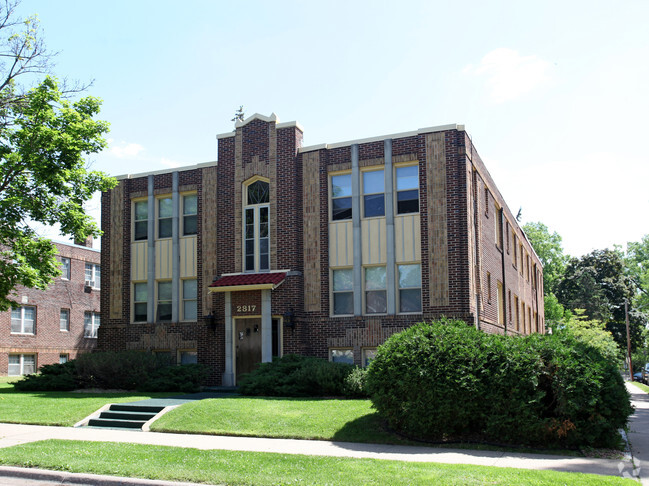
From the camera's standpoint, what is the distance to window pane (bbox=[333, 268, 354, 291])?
A: 20.2 m

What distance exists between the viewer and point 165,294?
23.2 meters

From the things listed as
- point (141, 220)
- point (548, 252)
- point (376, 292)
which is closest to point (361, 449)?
point (376, 292)

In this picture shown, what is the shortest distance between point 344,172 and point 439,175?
3184 mm

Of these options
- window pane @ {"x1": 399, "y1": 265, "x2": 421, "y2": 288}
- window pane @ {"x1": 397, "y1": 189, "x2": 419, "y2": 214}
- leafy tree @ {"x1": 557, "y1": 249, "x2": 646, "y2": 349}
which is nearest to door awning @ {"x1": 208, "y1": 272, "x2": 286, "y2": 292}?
window pane @ {"x1": 399, "y1": 265, "x2": 421, "y2": 288}

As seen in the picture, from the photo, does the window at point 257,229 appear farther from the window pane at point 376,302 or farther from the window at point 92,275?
the window at point 92,275

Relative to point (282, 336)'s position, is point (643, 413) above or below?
below

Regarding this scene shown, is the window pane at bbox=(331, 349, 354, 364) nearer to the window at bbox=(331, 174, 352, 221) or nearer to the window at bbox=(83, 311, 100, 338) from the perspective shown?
the window at bbox=(331, 174, 352, 221)

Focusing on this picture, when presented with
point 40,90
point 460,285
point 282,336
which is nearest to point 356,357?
point 282,336

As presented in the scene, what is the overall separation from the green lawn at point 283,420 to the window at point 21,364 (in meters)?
24.1

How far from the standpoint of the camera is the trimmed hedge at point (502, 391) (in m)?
10.3

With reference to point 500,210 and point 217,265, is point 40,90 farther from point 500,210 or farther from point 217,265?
point 500,210

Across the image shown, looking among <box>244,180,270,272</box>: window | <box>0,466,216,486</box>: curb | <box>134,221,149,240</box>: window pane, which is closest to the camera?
<box>0,466,216,486</box>: curb

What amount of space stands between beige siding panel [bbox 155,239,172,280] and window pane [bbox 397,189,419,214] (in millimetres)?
8805

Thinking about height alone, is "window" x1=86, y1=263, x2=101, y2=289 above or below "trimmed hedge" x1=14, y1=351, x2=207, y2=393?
above
